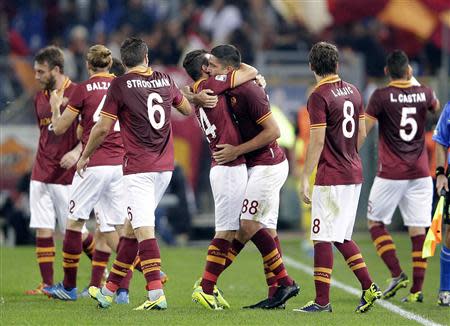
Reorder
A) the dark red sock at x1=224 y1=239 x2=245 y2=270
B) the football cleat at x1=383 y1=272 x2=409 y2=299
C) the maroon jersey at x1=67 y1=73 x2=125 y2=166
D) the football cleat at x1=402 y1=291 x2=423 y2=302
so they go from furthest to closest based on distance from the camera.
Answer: the football cleat at x1=383 y1=272 x2=409 y2=299, the football cleat at x1=402 y1=291 x2=423 y2=302, the maroon jersey at x1=67 y1=73 x2=125 y2=166, the dark red sock at x1=224 y1=239 x2=245 y2=270

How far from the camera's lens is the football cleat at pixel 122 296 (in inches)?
477

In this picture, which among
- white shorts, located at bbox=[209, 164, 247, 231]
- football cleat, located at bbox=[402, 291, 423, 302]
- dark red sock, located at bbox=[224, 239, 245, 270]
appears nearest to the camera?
white shorts, located at bbox=[209, 164, 247, 231]

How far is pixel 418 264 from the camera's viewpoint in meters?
13.2

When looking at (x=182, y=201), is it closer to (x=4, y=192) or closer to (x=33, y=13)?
(x=4, y=192)

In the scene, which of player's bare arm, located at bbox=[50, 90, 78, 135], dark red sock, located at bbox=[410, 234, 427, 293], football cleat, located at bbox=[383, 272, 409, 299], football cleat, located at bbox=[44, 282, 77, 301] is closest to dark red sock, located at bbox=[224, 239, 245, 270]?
football cleat, located at bbox=[44, 282, 77, 301]

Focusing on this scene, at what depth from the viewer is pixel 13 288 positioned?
13828 millimetres

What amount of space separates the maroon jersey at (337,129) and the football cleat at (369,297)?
3.19ft

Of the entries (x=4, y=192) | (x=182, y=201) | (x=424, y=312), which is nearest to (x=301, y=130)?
(x=182, y=201)

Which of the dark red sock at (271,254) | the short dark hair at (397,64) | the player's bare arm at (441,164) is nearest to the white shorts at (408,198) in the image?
the short dark hair at (397,64)

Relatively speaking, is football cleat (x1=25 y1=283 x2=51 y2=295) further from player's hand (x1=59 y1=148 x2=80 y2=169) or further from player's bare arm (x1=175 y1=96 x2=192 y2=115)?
player's bare arm (x1=175 y1=96 x2=192 y2=115)

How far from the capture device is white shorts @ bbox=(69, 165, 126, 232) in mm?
12445

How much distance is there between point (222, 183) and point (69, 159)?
217 cm

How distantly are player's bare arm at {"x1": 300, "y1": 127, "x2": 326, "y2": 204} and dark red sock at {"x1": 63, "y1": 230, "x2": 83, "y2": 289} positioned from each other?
8.62 feet

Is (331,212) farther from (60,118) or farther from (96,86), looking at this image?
(60,118)
